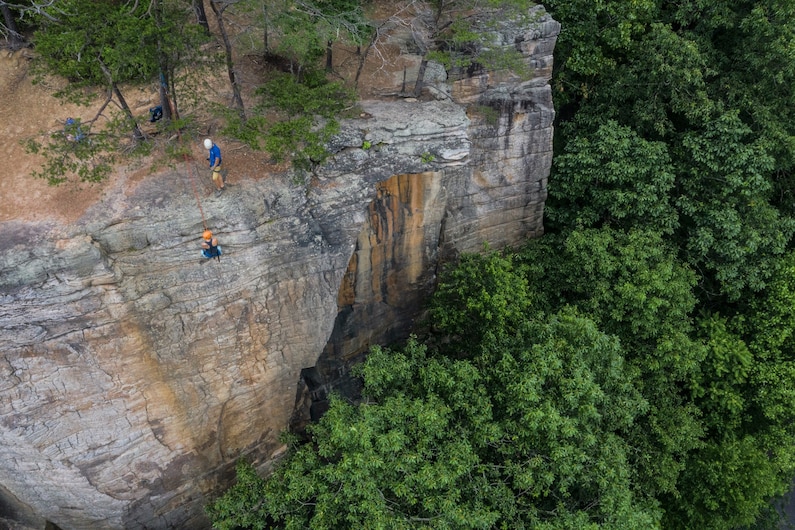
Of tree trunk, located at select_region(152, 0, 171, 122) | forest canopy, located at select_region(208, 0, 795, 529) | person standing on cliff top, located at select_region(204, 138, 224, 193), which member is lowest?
forest canopy, located at select_region(208, 0, 795, 529)

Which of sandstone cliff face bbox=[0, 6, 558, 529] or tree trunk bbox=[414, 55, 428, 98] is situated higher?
tree trunk bbox=[414, 55, 428, 98]

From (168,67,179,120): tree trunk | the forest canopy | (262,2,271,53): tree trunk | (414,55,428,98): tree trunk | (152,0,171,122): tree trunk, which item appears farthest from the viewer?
(414,55,428,98): tree trunk

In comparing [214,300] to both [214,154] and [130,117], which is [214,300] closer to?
[214,154]

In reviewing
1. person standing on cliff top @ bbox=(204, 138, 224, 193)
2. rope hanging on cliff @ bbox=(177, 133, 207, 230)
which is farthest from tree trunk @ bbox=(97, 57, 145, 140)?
person standing on cliff top @ bbox=(204, 138, 224, 193)

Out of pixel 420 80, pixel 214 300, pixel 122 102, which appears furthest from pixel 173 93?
pixel 420 80

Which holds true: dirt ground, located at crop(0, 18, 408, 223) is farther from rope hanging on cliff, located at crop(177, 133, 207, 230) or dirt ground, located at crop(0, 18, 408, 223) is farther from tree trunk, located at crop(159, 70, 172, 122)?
tree trunk, located at crop(159, 70, 172, 122)

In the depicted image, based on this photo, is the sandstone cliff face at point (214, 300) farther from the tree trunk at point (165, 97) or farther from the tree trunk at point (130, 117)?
the tree trunk at point (165, 97)

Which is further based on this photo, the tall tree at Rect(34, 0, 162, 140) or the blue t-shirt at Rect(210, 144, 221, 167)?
the blue t-shirt at Rect(210, 144, 221, 167)
